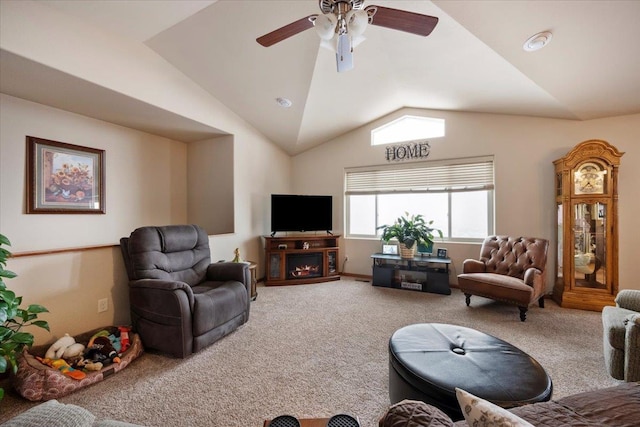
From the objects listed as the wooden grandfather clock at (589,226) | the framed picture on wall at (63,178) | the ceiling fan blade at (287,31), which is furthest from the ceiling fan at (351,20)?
the framed picture on wall at (63,178)

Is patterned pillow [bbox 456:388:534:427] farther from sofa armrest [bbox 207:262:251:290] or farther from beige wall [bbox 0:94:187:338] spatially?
beige wall [bbox 0:94:187:338]

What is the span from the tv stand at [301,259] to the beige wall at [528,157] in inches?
27.1

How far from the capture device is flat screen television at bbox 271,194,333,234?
4516 millimetres

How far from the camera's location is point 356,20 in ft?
5.73

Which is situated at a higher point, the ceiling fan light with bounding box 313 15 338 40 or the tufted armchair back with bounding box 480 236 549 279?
the ceiling fan light with bounding box 313 15 338 40

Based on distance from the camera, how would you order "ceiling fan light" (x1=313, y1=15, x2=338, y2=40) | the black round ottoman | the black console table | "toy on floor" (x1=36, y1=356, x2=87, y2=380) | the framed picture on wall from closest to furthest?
1. the black round ottoman
2. "ceiling fan light" (x1=313, y1=15, x2=338, y2=40)
3. "toy on floor" (x1=36, y1=356, x2=87, y2=380)
4. the framed picture on wall
5. the black console table

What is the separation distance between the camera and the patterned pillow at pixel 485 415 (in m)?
0.62

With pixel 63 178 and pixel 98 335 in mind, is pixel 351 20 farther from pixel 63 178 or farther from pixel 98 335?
pixel 63 178

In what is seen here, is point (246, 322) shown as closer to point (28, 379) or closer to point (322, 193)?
point (28, 379)

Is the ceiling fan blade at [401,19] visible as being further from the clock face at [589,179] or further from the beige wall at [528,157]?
the clock face at [589,179]

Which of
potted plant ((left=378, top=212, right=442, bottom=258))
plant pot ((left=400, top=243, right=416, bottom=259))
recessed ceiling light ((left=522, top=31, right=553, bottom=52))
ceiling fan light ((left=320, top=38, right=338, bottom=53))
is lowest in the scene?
plant pot ((left=400, top=243, right=416, bottom=259))

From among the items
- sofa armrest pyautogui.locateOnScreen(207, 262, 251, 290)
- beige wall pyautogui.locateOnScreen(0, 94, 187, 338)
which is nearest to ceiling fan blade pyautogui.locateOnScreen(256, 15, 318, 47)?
sofa armrest pyautogui.locateOnScreen(207, 262, 251, 290)

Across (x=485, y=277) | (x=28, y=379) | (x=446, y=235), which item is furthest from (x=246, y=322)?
(x=446, y=235)

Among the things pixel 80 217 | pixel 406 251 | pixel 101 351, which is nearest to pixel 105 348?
pixel 101 351
